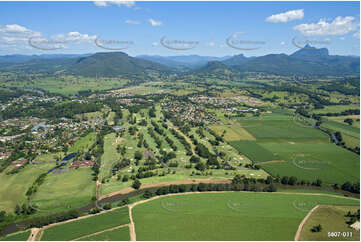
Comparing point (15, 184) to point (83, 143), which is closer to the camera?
point (15, 184)

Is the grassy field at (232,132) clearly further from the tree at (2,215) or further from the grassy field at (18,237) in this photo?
the tree at (2,215)

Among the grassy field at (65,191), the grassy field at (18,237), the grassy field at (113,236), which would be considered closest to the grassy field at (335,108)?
the grassy field at (65,191)

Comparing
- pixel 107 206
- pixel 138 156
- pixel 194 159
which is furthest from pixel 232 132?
pixel 107 206

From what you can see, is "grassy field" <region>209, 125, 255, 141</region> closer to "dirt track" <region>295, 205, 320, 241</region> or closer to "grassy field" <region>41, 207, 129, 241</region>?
"dirt track" <region>295, 205, 320, 241</region>

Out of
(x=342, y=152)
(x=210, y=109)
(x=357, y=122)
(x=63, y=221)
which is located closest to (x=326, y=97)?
(x=357, y=122)

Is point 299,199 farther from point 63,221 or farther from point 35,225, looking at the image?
point 35,225

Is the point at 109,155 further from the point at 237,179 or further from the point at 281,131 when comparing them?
the point at 281,131
